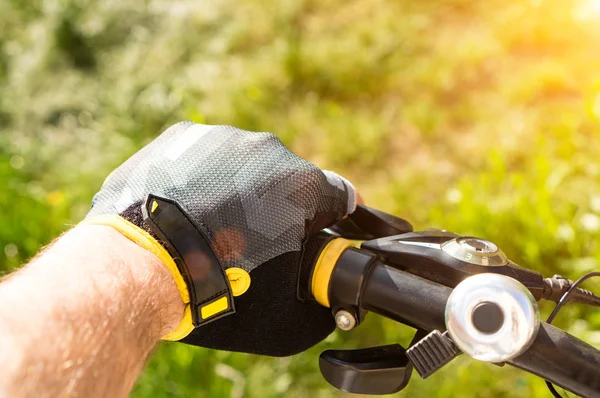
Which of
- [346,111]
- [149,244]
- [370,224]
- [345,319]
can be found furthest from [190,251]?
[346,111]

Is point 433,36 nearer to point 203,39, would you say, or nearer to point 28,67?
point 203,39

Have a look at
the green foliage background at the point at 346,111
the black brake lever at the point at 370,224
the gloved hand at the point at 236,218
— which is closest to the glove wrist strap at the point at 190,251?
the gloved hand at the point at 236,218

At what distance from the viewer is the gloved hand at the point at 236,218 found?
117 centimetres

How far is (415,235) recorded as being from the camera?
4.25 ft

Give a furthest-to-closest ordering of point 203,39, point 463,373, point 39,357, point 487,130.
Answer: point 203,39 < point 487,130 < point 463,373 < point 39,357

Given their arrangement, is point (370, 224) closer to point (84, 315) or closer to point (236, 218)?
point (236, 218)

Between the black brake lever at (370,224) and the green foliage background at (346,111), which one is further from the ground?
the black brake lever at (370,224)

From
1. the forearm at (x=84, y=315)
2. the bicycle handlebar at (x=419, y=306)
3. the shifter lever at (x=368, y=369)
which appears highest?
the forearm at (x=84, y=315)

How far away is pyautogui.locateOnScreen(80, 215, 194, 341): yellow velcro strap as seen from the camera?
1157 millimetres

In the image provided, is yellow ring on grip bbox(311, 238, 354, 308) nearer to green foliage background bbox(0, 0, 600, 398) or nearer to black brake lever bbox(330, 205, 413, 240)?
black brake lever bbox(330, 205, 413, 240)

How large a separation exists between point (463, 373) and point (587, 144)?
149 centimetres

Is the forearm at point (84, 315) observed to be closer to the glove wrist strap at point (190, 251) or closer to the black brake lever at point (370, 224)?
the glove wrist strap at point (190, 251)

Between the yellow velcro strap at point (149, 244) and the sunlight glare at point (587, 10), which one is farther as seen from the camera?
the sunlight glare at point (587, 10)

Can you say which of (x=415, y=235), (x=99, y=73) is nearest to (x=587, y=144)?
(x=415, y=235)
